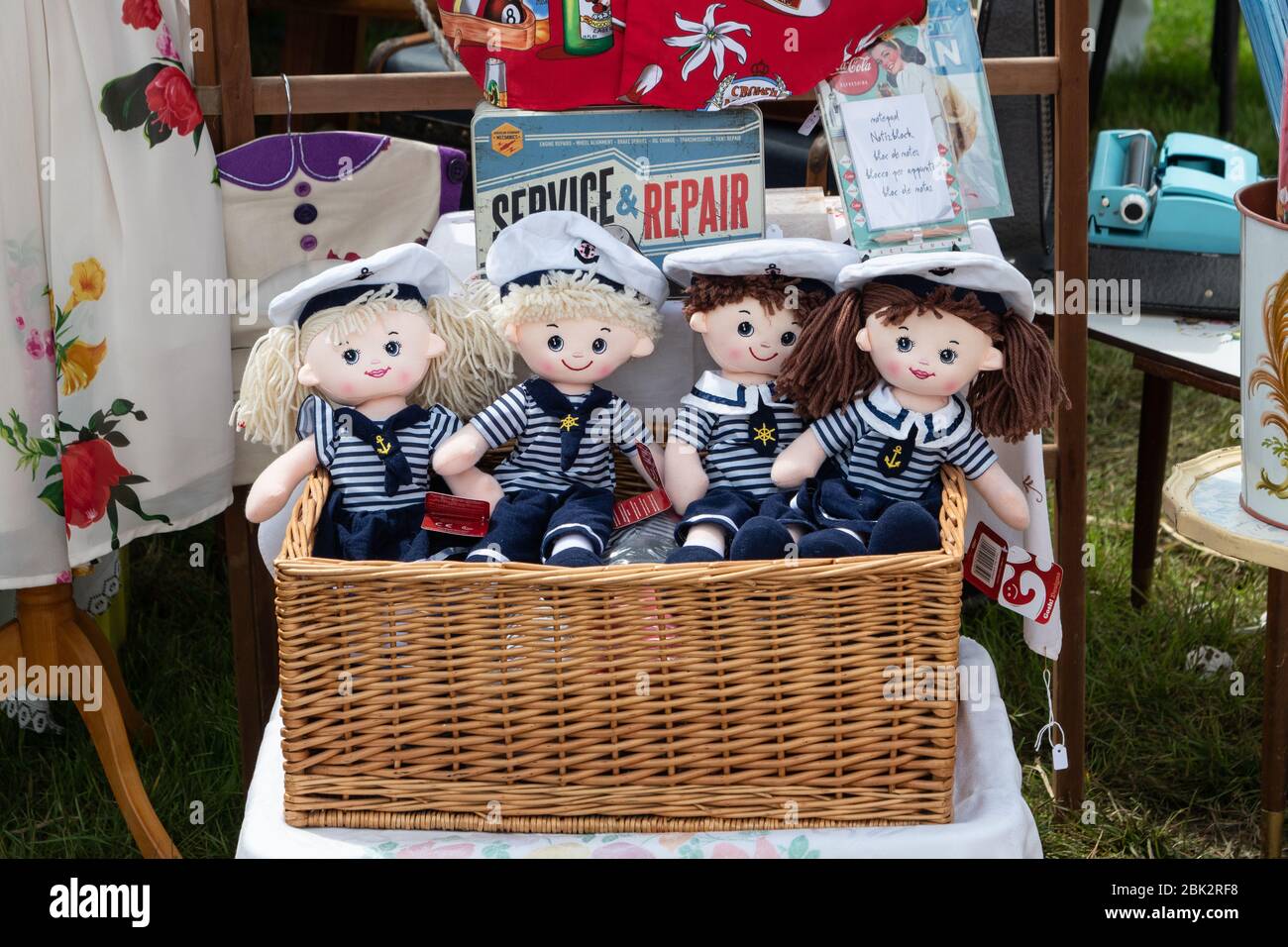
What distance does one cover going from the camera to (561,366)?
139cm

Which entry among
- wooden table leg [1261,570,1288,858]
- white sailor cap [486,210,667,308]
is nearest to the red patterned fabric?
white sailor cap [486,210,667,308]

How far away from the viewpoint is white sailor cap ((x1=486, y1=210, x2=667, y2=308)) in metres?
1.40

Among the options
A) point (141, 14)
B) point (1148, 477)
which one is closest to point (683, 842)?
point (141, 14)

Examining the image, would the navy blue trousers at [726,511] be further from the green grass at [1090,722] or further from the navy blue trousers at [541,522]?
the green grass at [1090,722]

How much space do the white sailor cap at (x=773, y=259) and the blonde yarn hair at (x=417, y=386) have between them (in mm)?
210

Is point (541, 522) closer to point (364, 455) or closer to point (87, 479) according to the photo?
point (364, 455)

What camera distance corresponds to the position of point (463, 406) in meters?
1.47

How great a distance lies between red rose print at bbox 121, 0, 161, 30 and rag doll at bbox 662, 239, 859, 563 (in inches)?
24.2

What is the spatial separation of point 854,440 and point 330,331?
52 centimetres

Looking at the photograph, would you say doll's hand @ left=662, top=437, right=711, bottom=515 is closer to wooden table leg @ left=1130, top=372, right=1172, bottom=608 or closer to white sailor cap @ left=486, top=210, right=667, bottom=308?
white sailor cap @ left=486, top=210, right=667, bottom=308
